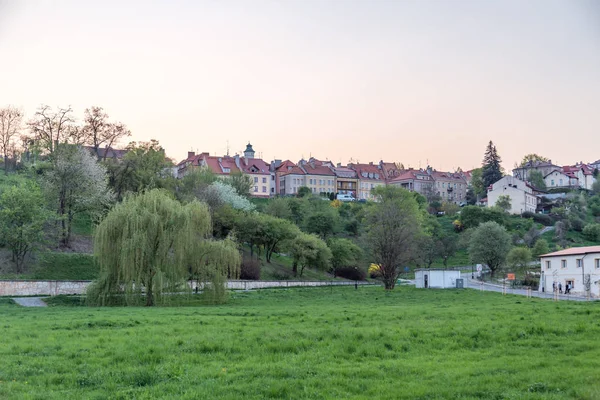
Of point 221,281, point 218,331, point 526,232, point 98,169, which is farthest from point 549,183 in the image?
point 218,331

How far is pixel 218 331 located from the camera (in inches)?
741

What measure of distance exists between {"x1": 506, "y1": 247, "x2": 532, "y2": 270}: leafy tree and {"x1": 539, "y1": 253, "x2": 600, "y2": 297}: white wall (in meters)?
14.1

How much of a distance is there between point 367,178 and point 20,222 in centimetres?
12737

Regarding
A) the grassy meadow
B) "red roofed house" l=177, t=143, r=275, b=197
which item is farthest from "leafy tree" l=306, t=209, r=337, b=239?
the grassy meadow

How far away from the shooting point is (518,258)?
256 ft

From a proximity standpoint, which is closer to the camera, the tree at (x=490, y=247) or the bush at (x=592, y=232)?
the tree at (x=490, y=247)

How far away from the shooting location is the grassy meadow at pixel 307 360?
1101 cm

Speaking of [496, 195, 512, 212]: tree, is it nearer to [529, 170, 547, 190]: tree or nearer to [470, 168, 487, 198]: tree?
[470, 168, 487, 198]: tree

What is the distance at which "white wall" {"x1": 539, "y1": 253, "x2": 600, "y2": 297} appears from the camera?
5506 centimetres

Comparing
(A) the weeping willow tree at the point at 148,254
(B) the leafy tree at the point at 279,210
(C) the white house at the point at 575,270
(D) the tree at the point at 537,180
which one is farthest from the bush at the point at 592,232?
(A) the weeping willow tree at the point at 148,254

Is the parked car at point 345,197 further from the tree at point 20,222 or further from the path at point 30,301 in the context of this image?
the path at point 30,301

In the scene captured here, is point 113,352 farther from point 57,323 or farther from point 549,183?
point 549,183

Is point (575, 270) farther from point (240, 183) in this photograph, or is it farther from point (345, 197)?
point (345, 197)

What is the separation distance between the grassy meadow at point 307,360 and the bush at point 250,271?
4471cm
